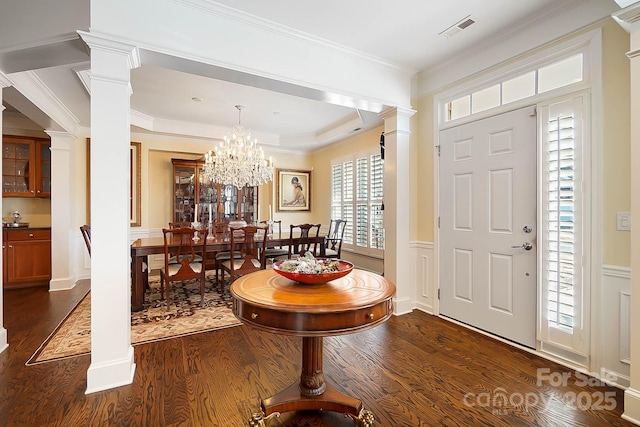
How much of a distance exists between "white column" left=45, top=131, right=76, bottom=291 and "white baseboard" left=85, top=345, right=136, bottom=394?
11.1 ft

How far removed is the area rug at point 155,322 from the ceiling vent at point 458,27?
11.5 ft

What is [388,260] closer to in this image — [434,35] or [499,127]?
[499,127]

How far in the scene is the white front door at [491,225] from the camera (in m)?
2.61

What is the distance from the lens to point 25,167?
4.72 meters

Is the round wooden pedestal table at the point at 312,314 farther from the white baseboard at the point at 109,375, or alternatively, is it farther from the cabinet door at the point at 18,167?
the cabinet door at the point at 18,167

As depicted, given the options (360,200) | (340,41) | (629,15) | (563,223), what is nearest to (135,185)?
(360,200)

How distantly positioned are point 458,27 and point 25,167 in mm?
6286

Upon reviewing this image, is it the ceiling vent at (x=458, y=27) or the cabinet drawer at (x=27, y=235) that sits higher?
the ceiling vent at (x=458, y=27)

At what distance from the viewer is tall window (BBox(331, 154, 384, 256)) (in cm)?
521

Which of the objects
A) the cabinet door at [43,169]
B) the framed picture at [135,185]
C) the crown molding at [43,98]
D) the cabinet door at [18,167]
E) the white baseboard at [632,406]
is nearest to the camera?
the white baseboard at [632,406]

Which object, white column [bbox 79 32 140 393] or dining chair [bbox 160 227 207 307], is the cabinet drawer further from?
white column [bbox 79 32 140 393]

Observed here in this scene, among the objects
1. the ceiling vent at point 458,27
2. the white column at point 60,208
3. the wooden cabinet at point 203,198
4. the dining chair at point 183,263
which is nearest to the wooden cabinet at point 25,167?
the white column at point 60,208

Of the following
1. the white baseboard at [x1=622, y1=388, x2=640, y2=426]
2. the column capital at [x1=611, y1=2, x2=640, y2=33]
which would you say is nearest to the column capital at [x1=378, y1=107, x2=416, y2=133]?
the column capital at [x1=611, y1=2, x2=640, y2=33]

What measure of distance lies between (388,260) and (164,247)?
2653mm
